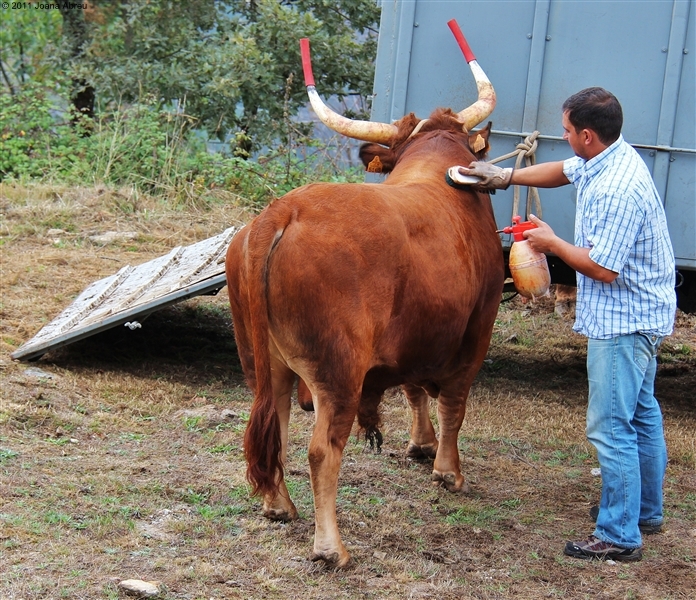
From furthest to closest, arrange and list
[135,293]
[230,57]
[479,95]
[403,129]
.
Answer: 1. [230,57]
2. [135,293]
3. [479,95]
4. [403,129]

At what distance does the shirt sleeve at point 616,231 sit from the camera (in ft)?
12.5

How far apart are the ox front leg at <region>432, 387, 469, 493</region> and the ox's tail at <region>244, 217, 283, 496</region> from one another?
1274mm

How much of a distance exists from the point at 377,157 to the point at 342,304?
1785mm

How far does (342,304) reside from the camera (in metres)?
3.63

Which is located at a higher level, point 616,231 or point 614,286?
point 616,231

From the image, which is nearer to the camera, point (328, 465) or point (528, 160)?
point (328, 465)

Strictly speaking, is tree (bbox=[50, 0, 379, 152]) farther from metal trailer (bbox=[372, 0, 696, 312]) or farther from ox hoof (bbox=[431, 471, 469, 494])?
ox hoof (bbox=[431, 471, 469, 494])

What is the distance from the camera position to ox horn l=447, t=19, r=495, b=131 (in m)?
5.20

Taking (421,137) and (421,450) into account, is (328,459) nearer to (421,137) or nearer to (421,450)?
(421,450)

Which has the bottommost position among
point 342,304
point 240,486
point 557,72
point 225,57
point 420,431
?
point 240,486

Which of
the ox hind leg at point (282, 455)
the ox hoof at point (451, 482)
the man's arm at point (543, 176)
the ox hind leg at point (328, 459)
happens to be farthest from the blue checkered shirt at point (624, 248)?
the ox hind leg at point (282, 455)

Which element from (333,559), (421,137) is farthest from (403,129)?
(333,559)

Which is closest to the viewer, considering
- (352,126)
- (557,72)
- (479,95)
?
(352,126)

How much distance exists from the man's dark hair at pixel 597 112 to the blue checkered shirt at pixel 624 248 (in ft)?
0.28
